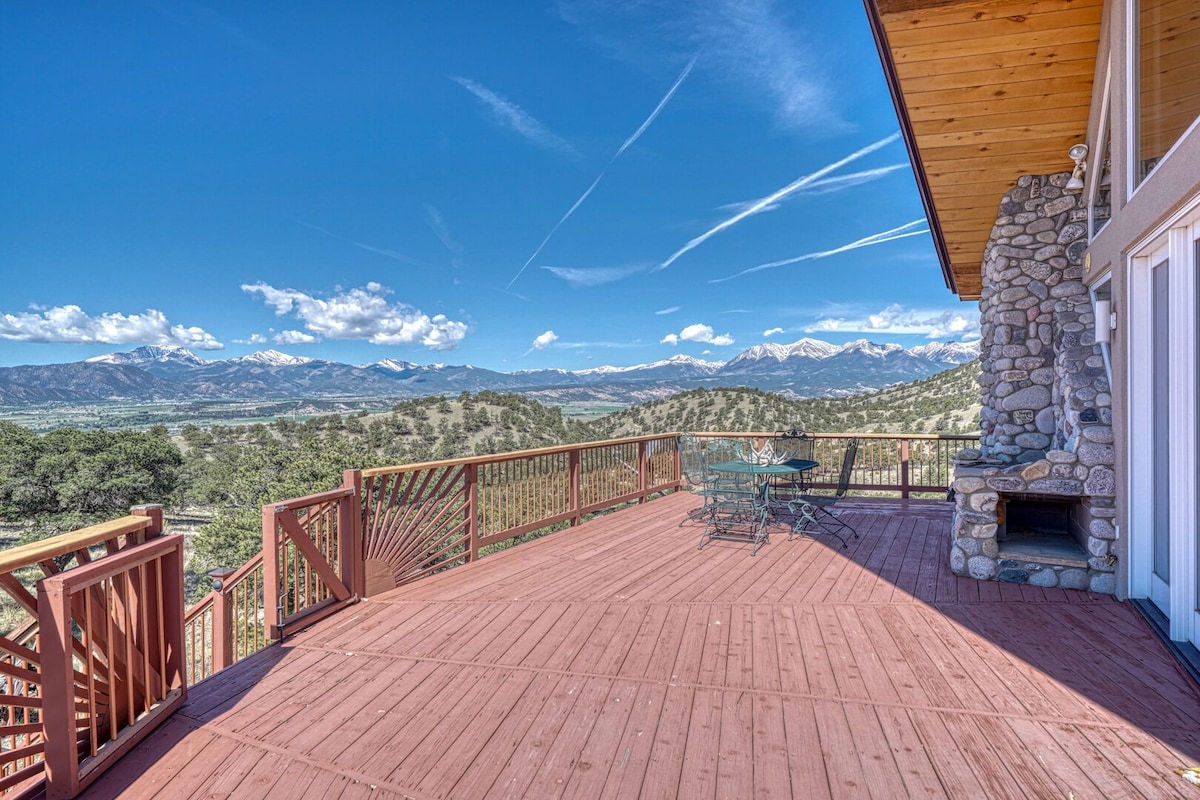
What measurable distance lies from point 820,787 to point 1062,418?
422 cm

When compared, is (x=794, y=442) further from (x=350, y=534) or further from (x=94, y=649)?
(x=94, y=649)

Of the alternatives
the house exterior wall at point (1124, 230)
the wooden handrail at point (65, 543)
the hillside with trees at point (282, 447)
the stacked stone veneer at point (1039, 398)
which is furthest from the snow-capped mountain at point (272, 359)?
the house exterior wall at point (1124, 230)

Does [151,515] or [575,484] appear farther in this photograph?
[575,484]

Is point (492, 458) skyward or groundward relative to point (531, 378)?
groundward

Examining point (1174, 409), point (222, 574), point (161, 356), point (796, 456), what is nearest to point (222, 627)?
point (222, 574)

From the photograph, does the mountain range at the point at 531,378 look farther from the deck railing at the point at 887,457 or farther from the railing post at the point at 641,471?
A: the railing post at the point at 641,471

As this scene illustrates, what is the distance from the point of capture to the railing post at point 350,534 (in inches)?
155

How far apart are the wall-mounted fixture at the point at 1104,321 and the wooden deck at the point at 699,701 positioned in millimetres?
1758

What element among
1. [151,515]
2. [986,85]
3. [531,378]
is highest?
[531,378]

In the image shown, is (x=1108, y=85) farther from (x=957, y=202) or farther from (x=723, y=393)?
(x=723, y=393)

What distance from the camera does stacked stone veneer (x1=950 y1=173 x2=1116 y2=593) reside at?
12.3 ft

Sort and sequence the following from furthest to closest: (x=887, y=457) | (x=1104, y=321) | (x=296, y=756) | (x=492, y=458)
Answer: (x=887, y=457), (x=492, y=458), (x=1104, y=321), (x=296, y=756)

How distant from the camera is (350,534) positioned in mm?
3961

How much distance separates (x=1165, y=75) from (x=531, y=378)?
88588 millimetres
